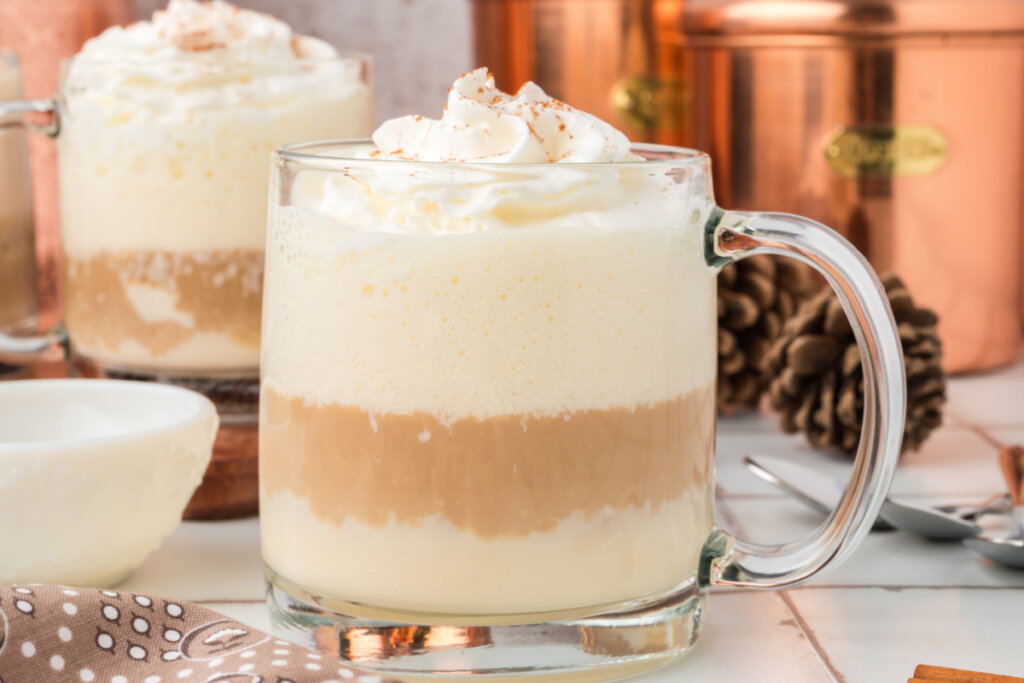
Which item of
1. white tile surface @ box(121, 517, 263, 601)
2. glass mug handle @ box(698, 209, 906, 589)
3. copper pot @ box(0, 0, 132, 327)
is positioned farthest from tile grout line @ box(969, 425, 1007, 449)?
copper pot @ box(0, 0, 132, 327)

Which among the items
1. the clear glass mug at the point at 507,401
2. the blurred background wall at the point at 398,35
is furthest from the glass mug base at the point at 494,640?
the blurred background wall at the point at 398,35

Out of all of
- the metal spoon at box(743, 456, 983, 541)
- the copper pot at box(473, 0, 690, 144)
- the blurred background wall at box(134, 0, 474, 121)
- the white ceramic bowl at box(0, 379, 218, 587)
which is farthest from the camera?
the blurred background wall at box(134, 0, 474, 121)

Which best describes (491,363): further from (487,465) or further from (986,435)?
(986,435)

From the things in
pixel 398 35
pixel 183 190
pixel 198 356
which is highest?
pixel 398 35

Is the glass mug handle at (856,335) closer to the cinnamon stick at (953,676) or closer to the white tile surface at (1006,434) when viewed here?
the cinnamon stick at (953,676)

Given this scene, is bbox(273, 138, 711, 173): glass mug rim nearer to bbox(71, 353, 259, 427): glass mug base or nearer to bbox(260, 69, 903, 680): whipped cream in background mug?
bbox(260, 69, 903, 680): whipped cream in background mug

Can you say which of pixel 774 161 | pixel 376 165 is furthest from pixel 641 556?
pixel 774 161

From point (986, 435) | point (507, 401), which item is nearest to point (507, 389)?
point (507, 401)
